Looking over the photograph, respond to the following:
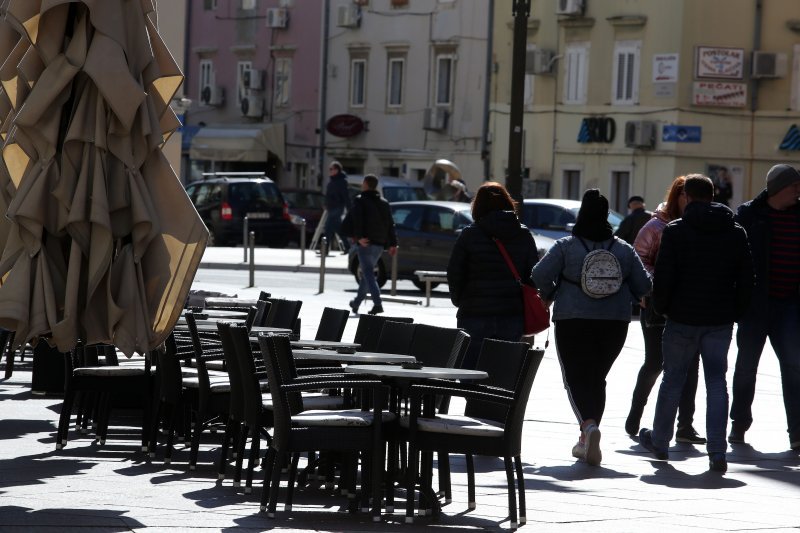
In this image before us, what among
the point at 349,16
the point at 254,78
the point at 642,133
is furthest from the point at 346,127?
the point at 642,133

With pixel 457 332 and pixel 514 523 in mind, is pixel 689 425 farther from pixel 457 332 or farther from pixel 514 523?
pixel 514 523

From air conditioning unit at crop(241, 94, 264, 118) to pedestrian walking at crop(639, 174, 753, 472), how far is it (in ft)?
158

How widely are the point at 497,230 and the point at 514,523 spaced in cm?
345

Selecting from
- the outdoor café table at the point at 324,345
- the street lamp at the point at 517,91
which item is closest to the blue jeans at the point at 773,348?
the outdoor café table at the point at 324,345

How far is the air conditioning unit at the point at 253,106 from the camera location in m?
58.9

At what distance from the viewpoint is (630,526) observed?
29.0 ft

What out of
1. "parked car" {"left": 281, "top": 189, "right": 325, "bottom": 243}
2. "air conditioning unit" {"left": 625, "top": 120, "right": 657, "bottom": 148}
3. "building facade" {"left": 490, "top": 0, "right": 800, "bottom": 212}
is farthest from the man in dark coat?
"parked car" {"left": 281, "top": 189, "right": 325, "bottom": 243}

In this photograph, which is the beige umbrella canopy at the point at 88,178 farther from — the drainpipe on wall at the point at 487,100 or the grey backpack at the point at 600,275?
the drainpipe on wall at the point at 487,100

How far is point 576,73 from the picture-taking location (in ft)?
156

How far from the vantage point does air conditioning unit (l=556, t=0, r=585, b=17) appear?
4666 cm

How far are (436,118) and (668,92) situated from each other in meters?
9.13

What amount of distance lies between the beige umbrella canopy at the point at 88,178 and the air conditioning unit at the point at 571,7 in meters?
37.9

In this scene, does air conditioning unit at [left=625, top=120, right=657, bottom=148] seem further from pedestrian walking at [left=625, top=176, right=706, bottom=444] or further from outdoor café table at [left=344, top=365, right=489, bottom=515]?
outdoor café table at [left=344, top=365, right=489, bottom=515]

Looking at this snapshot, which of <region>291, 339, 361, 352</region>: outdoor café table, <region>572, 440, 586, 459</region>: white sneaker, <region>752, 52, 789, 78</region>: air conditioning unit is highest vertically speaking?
<region>752, 52, 789, 78</region>: air conditioning unit
